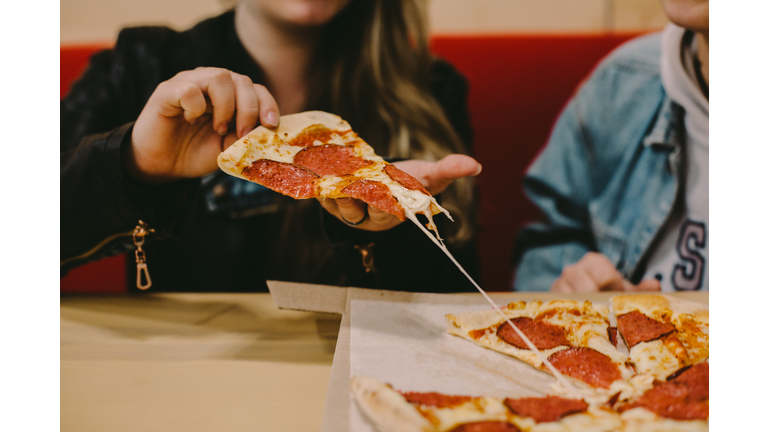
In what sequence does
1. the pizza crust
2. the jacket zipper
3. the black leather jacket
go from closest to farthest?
the pizza crust
the jacket zipper
the black leather jacket

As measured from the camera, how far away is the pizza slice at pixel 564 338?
23.6 inches

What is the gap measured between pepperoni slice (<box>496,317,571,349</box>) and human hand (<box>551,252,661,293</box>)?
0.30 metres

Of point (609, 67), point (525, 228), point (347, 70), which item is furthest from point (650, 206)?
point (347, 70)

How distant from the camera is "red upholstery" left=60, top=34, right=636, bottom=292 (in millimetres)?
1556

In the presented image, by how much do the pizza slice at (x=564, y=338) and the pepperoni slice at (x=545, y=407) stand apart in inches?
2.0

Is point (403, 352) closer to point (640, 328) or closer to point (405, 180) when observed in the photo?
point (405, 180)

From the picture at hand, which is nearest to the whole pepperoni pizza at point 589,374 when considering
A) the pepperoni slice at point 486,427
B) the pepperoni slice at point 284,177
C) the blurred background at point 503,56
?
the pepperoni slice at point 486,427

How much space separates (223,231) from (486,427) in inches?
34.4

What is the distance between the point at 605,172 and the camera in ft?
4.34

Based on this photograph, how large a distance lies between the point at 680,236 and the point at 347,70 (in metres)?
0.88

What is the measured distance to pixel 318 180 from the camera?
68 centimetres

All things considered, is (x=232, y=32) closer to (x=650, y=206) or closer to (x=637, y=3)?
(x=650, y=206)

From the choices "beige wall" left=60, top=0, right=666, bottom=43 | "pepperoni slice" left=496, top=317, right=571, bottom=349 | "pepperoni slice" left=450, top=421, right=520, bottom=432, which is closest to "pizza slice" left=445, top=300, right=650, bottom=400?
"pepperoni slice" left=496, top=317, right=571, bottom=349

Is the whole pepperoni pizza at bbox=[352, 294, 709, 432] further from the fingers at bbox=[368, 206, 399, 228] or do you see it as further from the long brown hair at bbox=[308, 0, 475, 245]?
the long brown hair at bbox=[308, 0, 475, 245]
